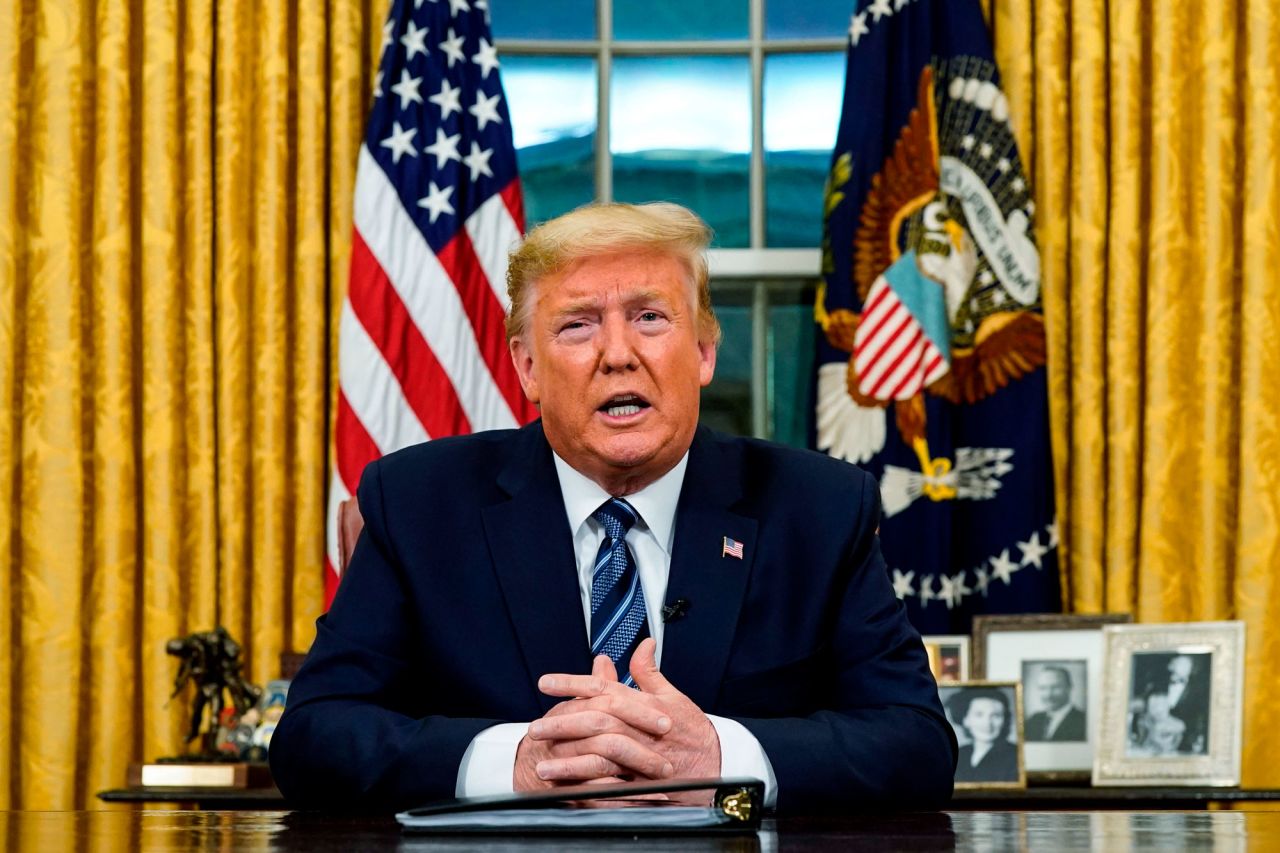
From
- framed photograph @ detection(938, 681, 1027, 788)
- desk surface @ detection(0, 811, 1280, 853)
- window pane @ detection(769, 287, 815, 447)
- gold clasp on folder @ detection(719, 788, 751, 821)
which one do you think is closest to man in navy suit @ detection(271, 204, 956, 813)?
desk surface @ detection(0, 811, 1280, 853)

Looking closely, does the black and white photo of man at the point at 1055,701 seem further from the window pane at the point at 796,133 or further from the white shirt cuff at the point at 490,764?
the white shirt cuff at the point at 490,764

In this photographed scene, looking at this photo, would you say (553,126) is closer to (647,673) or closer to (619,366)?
(619,366)

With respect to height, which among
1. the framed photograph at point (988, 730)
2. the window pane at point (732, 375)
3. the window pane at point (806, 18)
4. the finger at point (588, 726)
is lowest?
the framed photograph at point (988, 730)

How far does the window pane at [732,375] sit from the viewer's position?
4.48 metres

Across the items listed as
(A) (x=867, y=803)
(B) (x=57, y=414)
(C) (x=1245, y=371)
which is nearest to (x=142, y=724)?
(B) (x=57, y=414)

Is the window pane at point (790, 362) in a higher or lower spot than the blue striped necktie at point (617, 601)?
higher

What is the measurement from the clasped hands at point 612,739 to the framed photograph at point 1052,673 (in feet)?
6.15

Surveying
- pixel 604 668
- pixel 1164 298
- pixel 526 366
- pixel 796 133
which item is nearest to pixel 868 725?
pixel 604 668

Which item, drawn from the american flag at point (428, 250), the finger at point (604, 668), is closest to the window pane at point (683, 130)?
the american flag at point (428, 250)

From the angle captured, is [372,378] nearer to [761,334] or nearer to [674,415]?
[761,334]

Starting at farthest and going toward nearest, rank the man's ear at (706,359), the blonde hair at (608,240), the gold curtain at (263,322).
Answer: the gold curtain at (263,322), the man's ear at (706,359), the blonde hair at (608,240)

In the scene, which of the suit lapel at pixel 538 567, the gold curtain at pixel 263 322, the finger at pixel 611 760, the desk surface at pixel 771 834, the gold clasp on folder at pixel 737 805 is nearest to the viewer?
the desk surface at pixel 771 834

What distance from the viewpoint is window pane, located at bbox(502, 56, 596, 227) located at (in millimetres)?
4539

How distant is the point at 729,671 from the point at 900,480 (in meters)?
1.82
